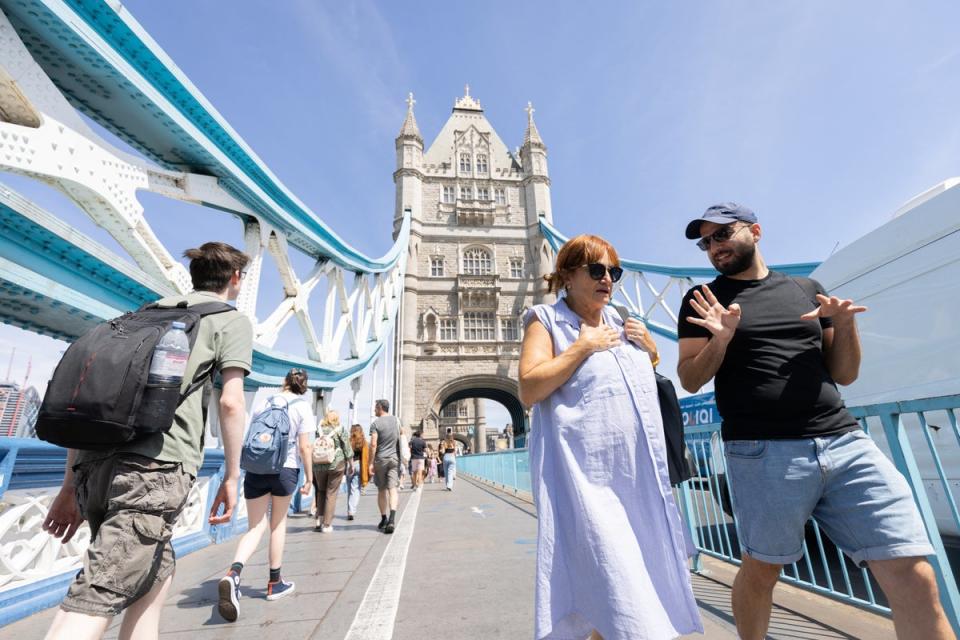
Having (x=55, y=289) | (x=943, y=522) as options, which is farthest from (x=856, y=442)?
Answer: (x=55, y=289)

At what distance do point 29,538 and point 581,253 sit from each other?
3470 mm

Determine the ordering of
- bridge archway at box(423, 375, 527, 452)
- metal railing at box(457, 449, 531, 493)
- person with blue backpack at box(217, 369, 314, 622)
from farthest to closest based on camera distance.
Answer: bridge archway at box(423, 375, 527, 452) → metal railing at box(457, 449, 531, 493) → person with blue backpack at box(217, 369, 314, 622)

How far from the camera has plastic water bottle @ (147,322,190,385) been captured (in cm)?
128

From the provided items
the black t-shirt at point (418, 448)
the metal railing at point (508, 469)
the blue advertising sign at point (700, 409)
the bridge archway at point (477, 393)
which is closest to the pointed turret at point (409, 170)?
the bridge archway at point (477, 393)

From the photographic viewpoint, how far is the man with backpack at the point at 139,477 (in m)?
1.19

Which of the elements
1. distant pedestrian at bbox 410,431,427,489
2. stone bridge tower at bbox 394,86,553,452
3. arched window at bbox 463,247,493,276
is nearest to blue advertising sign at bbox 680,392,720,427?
distant pedestrian at bbox 410,431,427,489

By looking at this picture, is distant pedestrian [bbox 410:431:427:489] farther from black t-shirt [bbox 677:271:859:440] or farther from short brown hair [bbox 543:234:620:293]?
short brown hair [bbox 543:234:620:293]

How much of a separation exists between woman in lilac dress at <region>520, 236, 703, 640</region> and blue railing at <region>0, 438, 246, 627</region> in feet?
9.56

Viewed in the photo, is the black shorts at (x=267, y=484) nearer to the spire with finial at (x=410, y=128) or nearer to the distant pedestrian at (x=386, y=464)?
the distant pedestrian at (x=386, y=464)

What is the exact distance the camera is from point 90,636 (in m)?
1.15

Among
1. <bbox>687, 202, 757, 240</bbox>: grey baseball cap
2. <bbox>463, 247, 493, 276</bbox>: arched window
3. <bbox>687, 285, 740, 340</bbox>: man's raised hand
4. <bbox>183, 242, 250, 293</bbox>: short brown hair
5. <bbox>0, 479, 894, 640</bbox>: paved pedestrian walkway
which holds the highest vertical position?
<bbox>463, 247, 493, 276</bbox>: arched window

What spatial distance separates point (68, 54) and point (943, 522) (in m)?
7.83

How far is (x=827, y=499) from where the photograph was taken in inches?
60.4

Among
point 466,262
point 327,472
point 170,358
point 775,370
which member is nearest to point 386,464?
point 327,472
